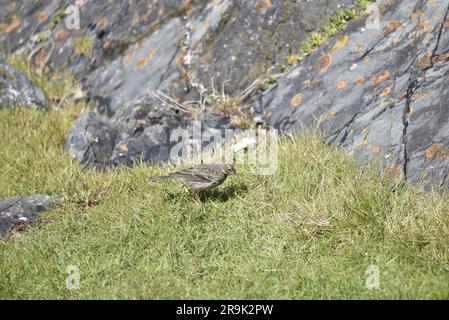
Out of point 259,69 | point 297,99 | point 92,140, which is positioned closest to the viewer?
point 297,99

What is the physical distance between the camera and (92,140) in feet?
28.6

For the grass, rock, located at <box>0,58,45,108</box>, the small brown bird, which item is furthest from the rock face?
the small brown bird

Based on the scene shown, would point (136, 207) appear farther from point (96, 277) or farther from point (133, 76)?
point (133, 76)

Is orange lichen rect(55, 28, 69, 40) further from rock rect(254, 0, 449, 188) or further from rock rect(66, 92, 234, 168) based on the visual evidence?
rock rect(254, 0, 449, 188)

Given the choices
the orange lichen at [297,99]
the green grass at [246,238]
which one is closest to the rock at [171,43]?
the orange lichen at [297,99]

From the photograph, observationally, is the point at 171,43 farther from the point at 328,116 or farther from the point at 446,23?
the point at 446,23

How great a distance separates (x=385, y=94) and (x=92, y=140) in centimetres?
364

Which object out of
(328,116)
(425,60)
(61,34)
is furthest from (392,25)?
(61,34)

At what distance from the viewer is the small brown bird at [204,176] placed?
702 centimetres

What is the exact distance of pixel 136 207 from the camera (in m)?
7.08

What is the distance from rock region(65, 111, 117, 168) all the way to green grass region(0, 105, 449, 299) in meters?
0.77
